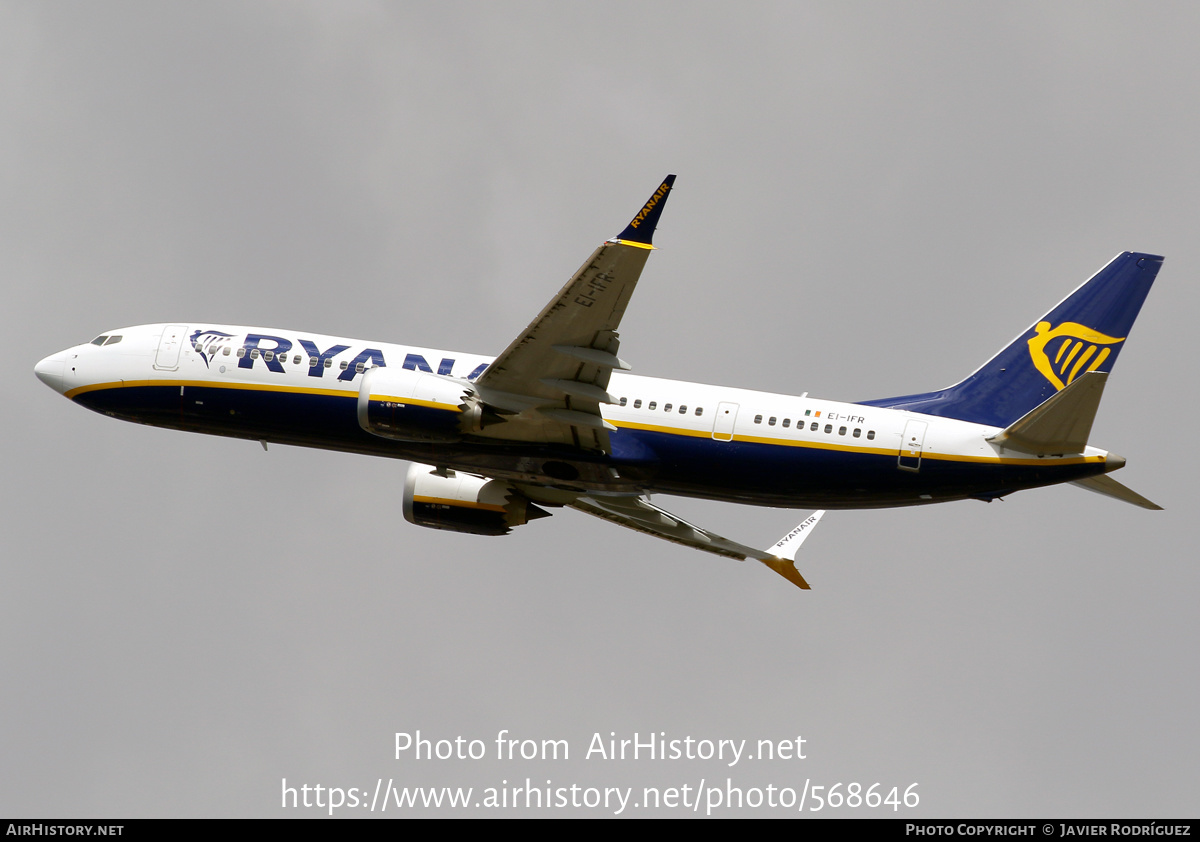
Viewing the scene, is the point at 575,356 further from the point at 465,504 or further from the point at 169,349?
the point at 169,349

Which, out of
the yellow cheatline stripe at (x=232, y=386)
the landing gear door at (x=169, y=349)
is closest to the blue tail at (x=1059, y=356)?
the yellow cheatline stripe at (x=232, y=386)

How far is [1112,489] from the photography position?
4053cm

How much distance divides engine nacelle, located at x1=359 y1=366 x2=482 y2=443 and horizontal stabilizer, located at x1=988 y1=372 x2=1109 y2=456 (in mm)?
15129

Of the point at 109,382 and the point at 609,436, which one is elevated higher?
the point at 109,382

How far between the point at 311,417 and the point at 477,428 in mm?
5767

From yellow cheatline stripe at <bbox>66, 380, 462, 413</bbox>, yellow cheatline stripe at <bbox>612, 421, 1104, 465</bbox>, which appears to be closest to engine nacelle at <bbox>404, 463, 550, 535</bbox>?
yellow cheatline stripe at <bbox>66, 380, 462, 413</bbox>

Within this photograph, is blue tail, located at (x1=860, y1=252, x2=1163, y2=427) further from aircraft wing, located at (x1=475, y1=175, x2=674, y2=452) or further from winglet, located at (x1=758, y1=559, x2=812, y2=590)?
aircraft wing, located at (x1=475, y1=175, x2=674, y2=452)

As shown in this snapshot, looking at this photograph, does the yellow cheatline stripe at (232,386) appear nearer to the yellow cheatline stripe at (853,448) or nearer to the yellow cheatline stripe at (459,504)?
the yellow cheatline stripe at (459,504)

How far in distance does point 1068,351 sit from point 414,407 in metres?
20.1

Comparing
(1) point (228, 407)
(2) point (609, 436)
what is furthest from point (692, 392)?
(1) point (228, 407)

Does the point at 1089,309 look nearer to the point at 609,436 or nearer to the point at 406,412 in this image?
the point at 609,436

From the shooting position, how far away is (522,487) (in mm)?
46406

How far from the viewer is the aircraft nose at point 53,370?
46031mm

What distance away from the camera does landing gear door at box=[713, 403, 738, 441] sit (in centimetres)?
4106
